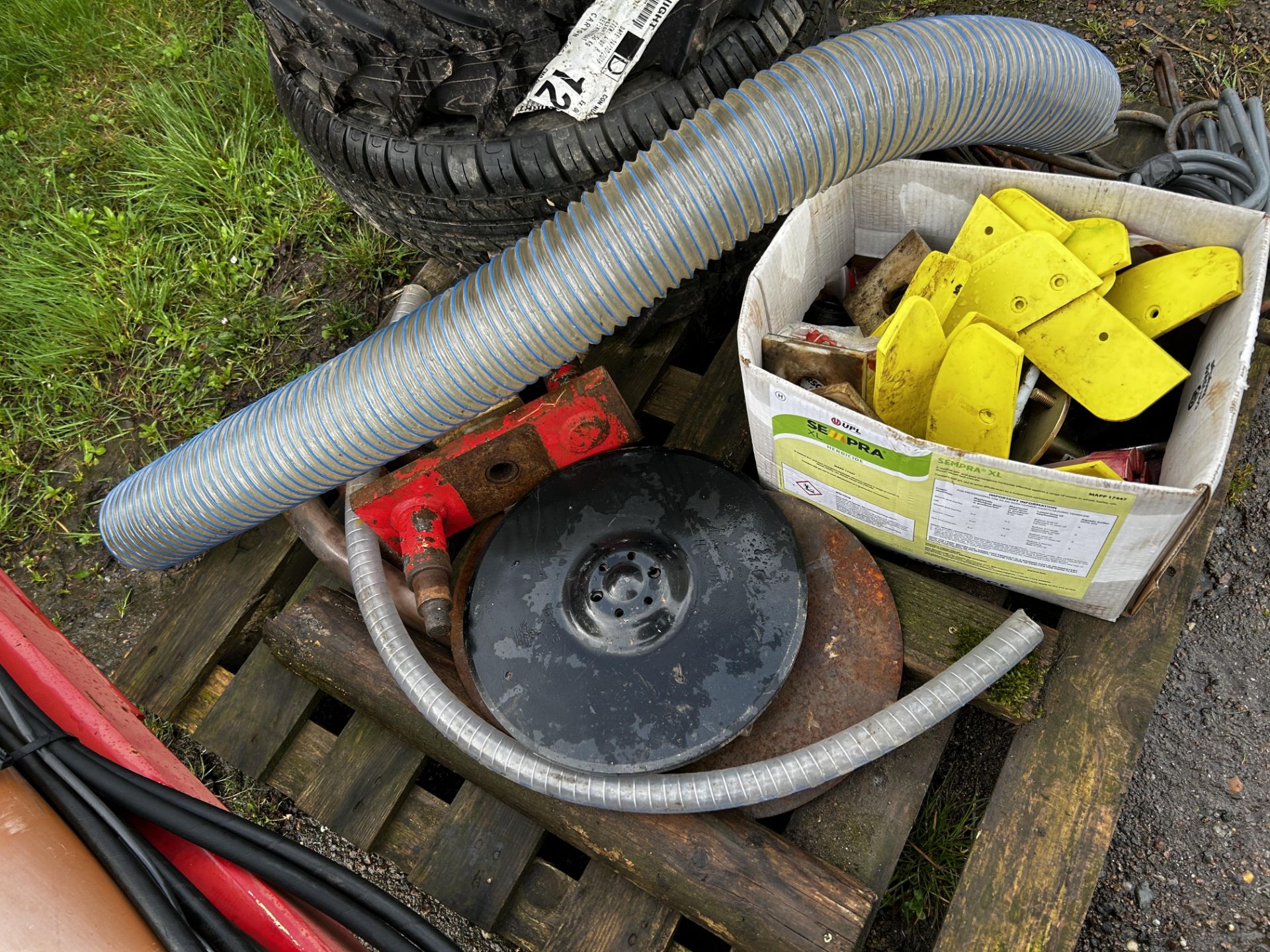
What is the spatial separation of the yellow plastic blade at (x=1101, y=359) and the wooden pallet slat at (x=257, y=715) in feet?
4.78

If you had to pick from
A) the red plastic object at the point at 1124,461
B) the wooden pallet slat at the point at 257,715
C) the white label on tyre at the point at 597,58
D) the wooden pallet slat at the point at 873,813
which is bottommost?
the wooden pallet slat at the point at 873,813

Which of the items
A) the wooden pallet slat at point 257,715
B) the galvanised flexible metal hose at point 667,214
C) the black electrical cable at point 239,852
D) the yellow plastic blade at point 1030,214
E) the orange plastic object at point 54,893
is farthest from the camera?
the wooden pallet slat at point 257,715

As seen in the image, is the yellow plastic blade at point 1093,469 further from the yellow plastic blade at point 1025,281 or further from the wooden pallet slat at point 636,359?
the wooden pallet slat at point 636,359

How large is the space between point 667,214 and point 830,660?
756 millimetres

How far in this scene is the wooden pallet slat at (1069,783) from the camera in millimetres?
1284

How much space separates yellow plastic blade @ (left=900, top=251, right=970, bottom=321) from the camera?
1351mm

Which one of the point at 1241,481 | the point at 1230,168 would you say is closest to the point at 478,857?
the point at 1241,481

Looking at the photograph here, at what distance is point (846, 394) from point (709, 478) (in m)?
0.34

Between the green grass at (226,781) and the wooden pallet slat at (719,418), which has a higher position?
the wooden pallet slat at (719,418)

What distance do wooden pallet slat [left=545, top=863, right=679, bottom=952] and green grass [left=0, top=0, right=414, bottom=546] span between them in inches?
61.2

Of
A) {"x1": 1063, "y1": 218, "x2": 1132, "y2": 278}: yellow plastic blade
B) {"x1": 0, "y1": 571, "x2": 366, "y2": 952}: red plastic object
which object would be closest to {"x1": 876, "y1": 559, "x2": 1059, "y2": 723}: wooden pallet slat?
{"x1": 1063, "y1": 218, "x2": 1132, "y2": 278}: yellow plastic blade

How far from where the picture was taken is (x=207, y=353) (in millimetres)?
2375

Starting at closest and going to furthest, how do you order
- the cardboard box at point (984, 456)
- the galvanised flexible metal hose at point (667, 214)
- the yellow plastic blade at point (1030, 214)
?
the cardboard box at point (984, 456)
the galvanised flexible metal hose at point (667, 214)
the yellow plastic blade at point (1030, 214)

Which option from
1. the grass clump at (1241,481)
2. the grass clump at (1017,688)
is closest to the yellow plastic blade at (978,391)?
the grass clump at (1017,688)
